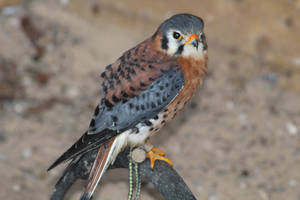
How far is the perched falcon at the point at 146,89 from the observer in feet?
8.30

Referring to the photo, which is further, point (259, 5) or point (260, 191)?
point (259, 5)

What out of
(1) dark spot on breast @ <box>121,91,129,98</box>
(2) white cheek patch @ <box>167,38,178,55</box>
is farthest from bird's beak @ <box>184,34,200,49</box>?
(1) dark spot on breast @ <box>121,91,129,98</box>

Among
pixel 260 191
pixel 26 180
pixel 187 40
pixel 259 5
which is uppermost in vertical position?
pixel 259 5

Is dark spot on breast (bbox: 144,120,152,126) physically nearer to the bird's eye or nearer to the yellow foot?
the yellow foot

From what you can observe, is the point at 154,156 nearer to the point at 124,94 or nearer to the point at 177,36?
the point at 124,94

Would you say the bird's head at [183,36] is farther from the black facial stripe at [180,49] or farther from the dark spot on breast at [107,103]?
the dark spot on breast at [107,103]

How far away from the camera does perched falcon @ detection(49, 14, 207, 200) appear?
2531 millimetres

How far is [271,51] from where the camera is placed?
180 inches

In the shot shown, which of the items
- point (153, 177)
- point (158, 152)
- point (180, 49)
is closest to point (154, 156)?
point (158, 152)

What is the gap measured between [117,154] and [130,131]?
139mm

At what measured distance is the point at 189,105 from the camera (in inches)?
181

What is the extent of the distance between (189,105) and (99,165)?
87.4 inches

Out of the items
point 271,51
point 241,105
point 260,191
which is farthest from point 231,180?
point 271,51

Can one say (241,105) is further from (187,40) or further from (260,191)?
(187,40)
